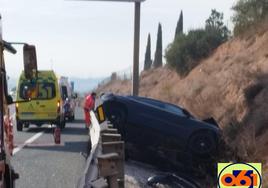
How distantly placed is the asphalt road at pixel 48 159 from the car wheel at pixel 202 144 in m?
2.64

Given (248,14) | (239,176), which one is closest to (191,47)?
(248,14)

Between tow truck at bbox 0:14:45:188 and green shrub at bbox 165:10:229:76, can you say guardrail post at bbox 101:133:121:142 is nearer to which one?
tow truck at bbox 0:14:45:188

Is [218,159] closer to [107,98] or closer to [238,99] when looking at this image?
[107,98]

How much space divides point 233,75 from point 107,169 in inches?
714

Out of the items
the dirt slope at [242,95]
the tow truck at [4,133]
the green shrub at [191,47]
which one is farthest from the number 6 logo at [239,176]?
the green shrub at [191,47]

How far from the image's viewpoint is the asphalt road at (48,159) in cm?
1421

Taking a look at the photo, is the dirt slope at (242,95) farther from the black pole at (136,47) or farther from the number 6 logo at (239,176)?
the number 6 logo at (239,176)

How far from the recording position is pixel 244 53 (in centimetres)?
3070

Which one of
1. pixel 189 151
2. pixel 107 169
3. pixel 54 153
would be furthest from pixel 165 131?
pixel 107 169

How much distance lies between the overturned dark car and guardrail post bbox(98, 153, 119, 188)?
8.61 meters

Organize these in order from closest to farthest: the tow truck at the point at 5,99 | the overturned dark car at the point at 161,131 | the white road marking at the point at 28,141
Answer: the tow truck at the point at 5,99
the overturned dark car at the point at 161,131
the white road marking at the point at 28,141

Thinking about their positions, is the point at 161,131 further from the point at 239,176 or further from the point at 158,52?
the point at 158,52

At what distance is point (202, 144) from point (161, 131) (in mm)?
1028

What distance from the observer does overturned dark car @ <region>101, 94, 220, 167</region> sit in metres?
17.2
